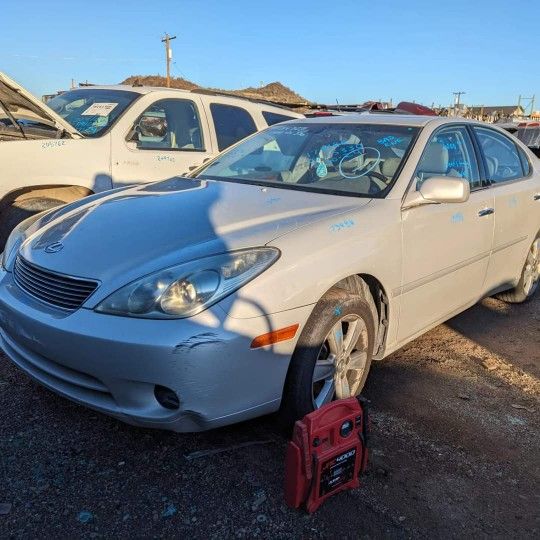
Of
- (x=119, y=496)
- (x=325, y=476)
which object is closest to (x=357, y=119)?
(x=325, y=476)

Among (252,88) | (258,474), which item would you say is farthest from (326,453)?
(252,88)

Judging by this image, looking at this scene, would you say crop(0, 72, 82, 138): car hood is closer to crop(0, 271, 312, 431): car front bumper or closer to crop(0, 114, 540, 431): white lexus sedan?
crop(0, 114, 540, 431): white lexus sedan

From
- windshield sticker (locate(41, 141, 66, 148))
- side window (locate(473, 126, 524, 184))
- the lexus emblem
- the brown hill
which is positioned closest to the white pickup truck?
windshield sticker (locate(41, 141, 66, 148))

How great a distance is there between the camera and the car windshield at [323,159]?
3.46 m

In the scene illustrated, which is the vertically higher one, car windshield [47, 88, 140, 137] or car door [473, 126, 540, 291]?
car windshield [47, 88, 140, 137]

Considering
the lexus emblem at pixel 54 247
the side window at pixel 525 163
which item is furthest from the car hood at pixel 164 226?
the side window at pixel 525 163

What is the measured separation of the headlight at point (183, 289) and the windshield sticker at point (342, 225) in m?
0.52

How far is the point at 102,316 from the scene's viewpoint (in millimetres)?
2393

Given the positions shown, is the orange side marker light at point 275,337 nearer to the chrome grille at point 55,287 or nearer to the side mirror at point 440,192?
the chrome grille at point 55,287

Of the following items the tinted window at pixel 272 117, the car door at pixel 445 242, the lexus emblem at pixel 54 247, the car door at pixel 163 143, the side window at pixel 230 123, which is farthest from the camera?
the tinted window at pixel 272 117

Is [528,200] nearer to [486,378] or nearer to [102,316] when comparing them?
[486,378]

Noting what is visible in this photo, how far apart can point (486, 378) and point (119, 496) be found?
97.2 inches

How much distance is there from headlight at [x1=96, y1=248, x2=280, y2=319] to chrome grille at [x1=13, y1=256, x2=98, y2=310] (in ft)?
0.48

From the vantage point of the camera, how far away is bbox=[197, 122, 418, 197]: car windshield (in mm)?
3461
